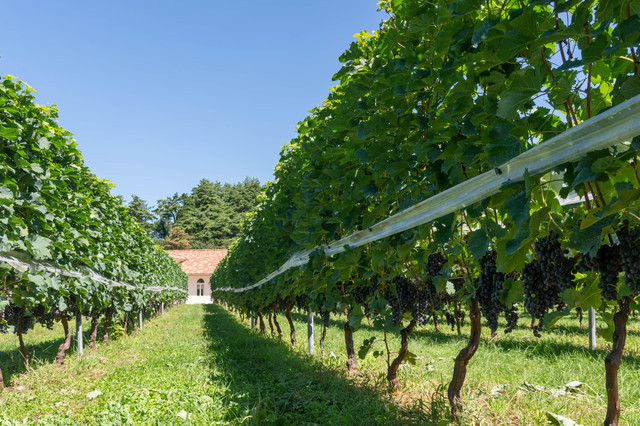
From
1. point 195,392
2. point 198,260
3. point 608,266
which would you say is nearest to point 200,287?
point 198,260

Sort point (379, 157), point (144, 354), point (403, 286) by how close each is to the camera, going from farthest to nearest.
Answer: point (144, 354)
point (403, 286)
point (379, 157)

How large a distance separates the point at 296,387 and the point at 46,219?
3.70m

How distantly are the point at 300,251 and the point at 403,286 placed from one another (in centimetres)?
259

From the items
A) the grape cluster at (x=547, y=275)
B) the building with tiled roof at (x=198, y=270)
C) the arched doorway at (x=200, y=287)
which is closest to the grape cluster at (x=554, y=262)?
the grape cluster at (x=547, y=275)

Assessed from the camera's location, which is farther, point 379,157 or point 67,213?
point 67,213

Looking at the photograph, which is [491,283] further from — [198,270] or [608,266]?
[198,270]

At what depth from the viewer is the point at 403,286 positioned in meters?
3.71

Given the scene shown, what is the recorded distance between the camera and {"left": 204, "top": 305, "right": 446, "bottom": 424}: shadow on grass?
4.18 metres

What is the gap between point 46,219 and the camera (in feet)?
16.8

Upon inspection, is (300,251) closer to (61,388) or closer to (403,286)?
(403,286)

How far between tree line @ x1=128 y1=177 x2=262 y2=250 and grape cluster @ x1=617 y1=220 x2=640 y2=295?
65.3 meters

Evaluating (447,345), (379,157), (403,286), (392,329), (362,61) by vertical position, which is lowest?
(447,345)

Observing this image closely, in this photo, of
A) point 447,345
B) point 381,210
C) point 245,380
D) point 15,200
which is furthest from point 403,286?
point 447,345

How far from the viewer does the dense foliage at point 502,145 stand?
1437mm
